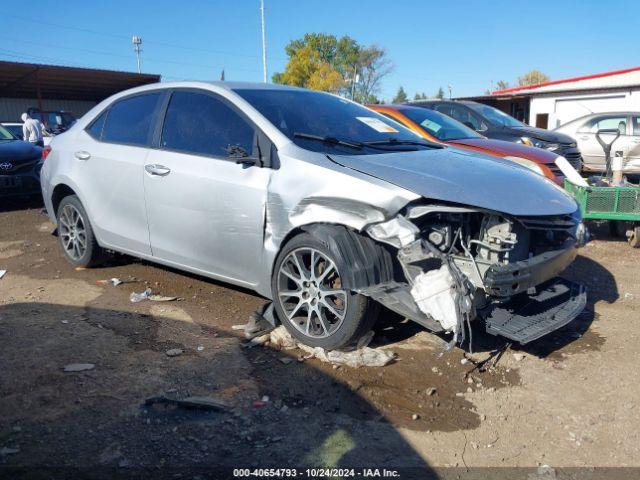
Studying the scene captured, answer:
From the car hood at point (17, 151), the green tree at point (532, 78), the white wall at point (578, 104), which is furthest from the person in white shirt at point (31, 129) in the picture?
the green tree at point (532, 78)

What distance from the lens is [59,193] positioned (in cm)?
555

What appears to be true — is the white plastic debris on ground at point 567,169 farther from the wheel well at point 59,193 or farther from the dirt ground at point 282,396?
the wheel well at point 59,193

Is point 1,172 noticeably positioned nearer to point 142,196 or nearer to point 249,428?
point 142,196

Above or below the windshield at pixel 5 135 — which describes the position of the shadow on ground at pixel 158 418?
below

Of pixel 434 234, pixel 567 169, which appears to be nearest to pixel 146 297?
pixel 434 234

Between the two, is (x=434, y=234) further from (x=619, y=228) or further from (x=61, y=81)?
(x=61, y=81)

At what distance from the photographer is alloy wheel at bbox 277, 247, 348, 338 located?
11.4 feet

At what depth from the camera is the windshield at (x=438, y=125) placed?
7.50 metres

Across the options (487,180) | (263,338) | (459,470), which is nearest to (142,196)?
(263,338)

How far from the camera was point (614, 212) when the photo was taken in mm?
6316

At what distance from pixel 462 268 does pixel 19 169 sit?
8.28 metres

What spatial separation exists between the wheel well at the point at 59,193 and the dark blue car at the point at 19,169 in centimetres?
390

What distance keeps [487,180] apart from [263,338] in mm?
1860

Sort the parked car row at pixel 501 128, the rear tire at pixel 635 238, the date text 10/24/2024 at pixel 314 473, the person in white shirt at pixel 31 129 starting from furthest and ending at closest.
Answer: the person in white shirt at pixel 31 129, the parked car row at pixel 501 128, the rear tire at pixel 635 238, the date text 10/24/2024 at pixel 314 473
